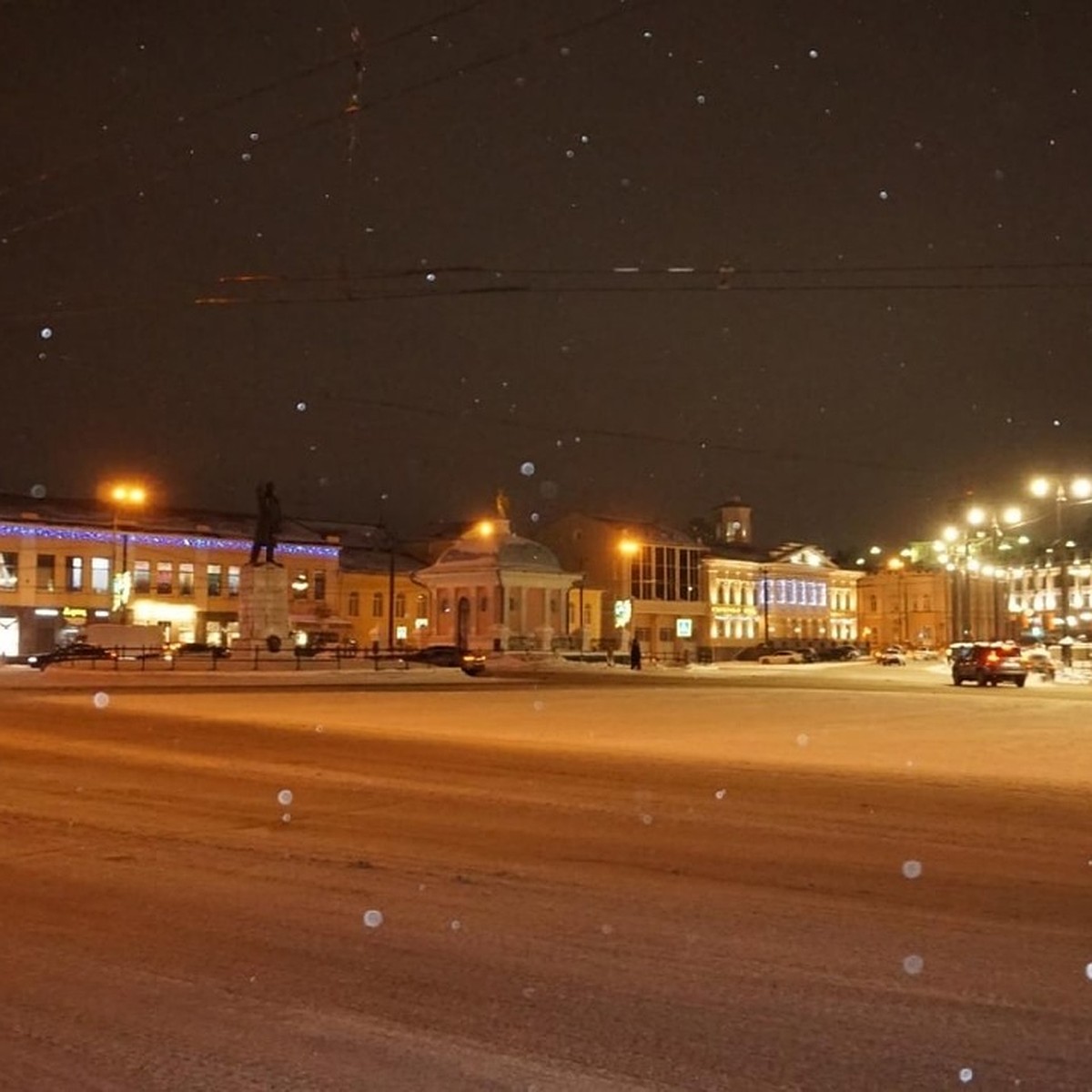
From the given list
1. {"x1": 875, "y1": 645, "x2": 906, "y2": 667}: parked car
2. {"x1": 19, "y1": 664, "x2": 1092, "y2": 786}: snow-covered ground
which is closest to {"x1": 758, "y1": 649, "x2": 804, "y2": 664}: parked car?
{"x1": 875, "y1": 645, "x2": 906, "y2": 667}: parked car

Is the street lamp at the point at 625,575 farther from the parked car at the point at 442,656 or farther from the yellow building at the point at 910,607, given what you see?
the yellow building at the point at 910,607

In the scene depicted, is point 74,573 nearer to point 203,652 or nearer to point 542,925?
point 203,652

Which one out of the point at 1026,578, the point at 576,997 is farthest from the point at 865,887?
the point at 1026,578

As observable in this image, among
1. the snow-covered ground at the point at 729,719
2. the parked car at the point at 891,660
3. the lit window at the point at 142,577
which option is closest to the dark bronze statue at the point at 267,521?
the snow-covered ground at the point at 729,719

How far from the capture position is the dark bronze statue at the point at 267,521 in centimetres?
5975

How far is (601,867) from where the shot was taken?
1051cm

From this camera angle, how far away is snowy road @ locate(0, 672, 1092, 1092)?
5.76 meters

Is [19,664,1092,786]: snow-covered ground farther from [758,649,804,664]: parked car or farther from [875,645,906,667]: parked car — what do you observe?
[758,649,804,664]: parked car

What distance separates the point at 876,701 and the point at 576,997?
30.9 m

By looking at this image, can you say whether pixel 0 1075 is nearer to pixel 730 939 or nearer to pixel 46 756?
pixel 730 939

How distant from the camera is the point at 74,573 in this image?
8231 cm

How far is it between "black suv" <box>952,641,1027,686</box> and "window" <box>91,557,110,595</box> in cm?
5421

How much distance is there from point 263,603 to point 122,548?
2582 cm

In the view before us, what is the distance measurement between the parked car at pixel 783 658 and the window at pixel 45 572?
4623cm
